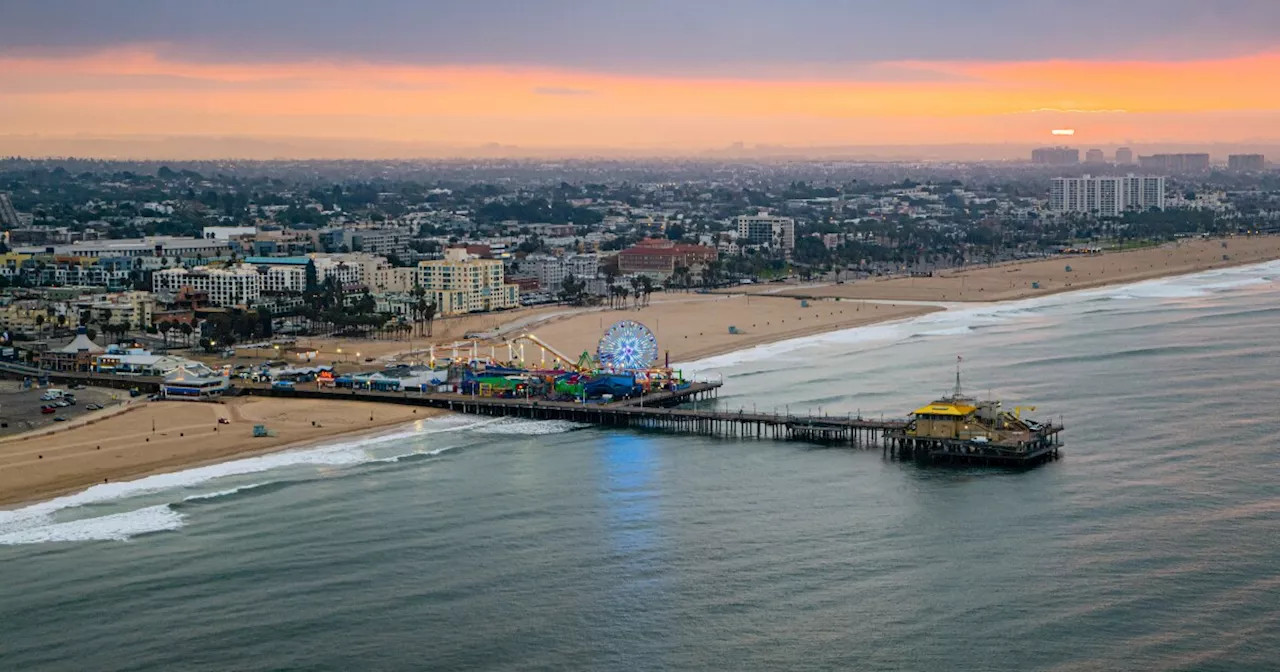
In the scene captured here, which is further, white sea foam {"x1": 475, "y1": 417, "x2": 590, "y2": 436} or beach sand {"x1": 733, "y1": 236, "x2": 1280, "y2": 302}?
beach sand {"x1": 733, "y1": 236, "x2": 1280, "y2": 302}

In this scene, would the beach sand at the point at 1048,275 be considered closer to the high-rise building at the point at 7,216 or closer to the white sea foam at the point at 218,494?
the white sea foam at the point at 218,494

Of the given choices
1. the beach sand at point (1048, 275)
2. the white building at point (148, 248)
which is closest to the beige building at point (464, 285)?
the beach sand at point (1048, 275)

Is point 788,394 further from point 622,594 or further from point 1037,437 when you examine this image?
point 622,594

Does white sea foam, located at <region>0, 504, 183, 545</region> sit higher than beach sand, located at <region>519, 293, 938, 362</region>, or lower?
lower

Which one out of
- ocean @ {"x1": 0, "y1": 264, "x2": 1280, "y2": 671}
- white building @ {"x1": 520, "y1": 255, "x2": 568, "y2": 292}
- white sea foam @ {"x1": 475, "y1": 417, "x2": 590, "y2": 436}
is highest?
white building @ {"x1": 520, "y1": 255, "x2": 568, "y2": 292}

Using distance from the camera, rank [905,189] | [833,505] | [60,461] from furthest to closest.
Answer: [905,189], [60,461], [833,505]

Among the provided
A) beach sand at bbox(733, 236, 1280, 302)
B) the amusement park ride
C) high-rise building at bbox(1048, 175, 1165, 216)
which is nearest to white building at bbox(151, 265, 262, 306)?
Result: the amusement park ride

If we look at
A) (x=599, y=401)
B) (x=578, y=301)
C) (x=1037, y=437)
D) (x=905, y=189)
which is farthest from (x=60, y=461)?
(x=905, y=189)

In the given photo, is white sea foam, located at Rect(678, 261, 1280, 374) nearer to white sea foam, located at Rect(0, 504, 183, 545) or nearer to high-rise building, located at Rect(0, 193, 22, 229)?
white sea foam, located at Rect(0, 504, 183, 545)
